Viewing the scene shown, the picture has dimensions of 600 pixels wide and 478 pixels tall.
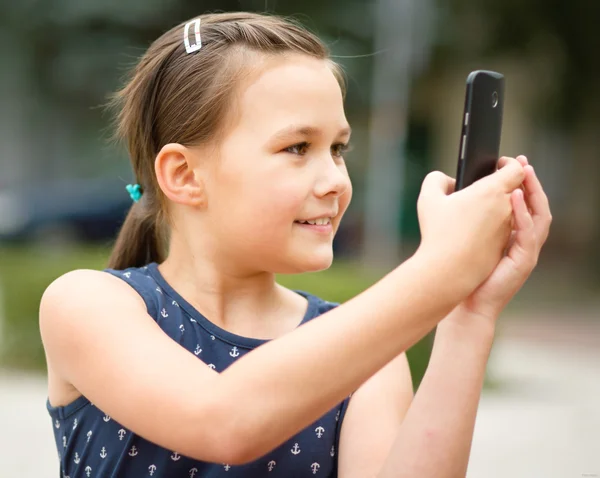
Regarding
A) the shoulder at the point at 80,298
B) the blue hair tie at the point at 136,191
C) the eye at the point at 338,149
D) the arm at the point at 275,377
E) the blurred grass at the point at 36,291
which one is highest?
the blurred grass at the point at 36,291

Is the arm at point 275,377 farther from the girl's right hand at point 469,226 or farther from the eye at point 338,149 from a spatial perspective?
the eye at point 338,149

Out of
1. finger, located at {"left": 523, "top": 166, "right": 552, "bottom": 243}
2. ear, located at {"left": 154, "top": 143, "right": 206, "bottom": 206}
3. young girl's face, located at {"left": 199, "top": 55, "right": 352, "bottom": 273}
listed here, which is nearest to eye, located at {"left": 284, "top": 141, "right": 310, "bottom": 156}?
young girl's face, located at {"left": 199, "top": 55, "right": 352, "bottom": 273}

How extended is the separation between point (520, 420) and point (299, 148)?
4.48m

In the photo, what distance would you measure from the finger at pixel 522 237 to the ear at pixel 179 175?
712mm

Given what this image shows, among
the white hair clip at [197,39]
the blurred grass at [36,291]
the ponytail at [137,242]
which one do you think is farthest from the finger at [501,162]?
the blurred grass at [36,291]

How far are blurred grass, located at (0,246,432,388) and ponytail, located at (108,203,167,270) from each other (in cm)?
386

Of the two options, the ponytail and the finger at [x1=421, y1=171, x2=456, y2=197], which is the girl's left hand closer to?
the finger at [x1=421, y1=171, x2=456, y2=197]

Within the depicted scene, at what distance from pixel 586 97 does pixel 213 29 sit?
16.7 metres

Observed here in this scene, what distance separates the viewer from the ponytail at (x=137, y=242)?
2.30 metres

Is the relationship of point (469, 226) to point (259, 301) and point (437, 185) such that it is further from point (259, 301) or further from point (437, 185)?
point (259, 301)

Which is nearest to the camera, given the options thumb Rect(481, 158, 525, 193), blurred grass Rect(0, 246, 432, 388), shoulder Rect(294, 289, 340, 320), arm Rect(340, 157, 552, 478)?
thumb Rect(481, 158, 525, 193)

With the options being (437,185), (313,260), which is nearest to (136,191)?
(313,260)

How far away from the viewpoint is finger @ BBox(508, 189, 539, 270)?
1560mm

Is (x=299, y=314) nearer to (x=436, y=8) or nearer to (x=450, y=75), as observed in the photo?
(x=436, y=8)
